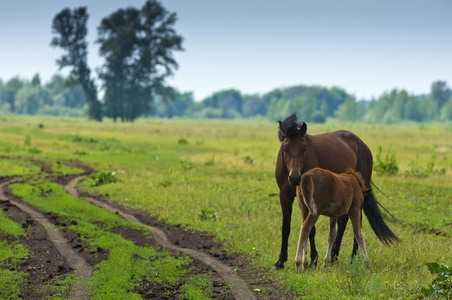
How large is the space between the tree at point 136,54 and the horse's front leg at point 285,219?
227ft

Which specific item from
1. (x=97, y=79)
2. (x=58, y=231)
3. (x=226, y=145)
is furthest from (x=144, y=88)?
(x=58, y=231)

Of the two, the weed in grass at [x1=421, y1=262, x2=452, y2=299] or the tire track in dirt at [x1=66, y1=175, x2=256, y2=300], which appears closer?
the weed in grass at [x1=421, y1=262, x2=452, y2=299]

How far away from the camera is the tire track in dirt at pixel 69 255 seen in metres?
7.74

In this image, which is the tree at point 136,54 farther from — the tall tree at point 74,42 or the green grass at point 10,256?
the green grass at point 10,256

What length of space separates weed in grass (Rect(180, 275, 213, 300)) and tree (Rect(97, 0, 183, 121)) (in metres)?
69.4

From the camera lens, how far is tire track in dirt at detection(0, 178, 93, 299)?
305 inches

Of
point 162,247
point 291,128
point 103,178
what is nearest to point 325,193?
point 291,128

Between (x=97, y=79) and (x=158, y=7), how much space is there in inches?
615

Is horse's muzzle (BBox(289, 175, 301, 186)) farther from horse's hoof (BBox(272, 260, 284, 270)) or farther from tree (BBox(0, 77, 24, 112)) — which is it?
tree (BBox(0, 77, 24, 112))

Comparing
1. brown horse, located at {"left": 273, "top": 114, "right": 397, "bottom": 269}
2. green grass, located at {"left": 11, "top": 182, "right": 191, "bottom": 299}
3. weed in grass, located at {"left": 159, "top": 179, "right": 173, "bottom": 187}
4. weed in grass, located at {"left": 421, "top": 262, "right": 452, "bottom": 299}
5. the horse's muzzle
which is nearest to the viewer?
weed in grass, located at {"left": 421, "top": 262, "right": 452, "bottom": 299}

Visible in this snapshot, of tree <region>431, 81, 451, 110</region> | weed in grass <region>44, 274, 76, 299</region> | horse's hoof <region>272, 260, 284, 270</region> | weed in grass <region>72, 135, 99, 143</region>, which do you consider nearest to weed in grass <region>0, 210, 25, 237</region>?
weed in grass <region>44, 274, 76, 299</region>

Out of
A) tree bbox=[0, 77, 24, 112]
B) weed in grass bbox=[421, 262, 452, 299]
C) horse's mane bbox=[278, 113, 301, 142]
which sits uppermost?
tree bbox=[0, 77, 24, 112]

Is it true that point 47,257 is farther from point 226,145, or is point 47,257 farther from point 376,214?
point 226,145

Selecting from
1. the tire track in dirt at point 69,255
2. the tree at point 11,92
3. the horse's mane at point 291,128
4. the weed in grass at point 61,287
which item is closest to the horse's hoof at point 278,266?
the horse's mane at point 291,128
